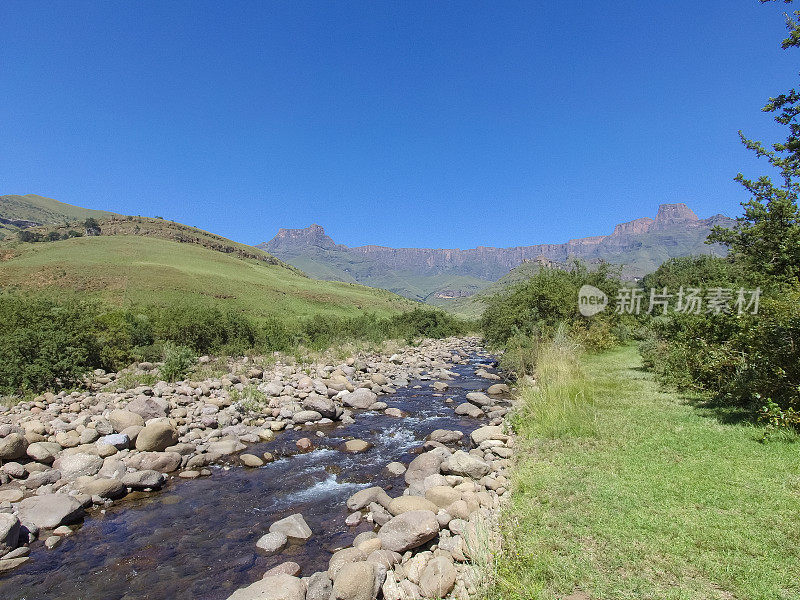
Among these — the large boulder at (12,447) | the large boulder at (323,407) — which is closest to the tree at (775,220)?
the large boulder at (323,407)

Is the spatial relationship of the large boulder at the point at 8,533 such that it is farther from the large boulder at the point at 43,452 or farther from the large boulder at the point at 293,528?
the large boulder at the point at 293,528

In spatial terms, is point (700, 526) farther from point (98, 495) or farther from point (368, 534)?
point (98, 495)

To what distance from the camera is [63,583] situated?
20.4 ft

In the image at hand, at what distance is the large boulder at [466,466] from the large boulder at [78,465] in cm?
856

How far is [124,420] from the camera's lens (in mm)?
11648

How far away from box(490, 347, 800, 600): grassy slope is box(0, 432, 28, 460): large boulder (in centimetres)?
1191

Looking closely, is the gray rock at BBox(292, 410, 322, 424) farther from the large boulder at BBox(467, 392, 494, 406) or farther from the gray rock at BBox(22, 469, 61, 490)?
the gray rock at BBox(22, 469, 61, 490)

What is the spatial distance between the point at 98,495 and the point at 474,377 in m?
19.0

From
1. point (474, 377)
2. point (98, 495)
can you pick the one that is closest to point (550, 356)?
point (474, 377)

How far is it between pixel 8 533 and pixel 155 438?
424 cm

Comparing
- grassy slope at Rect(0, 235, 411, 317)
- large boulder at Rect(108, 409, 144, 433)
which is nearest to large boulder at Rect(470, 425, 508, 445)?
large boulder at Rect(108, 409, 144, 433)

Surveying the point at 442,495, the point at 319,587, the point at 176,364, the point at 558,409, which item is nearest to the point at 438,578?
the point at 319,587

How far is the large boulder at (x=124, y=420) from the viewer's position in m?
11.5

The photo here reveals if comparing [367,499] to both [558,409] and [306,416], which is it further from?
[306,416]
